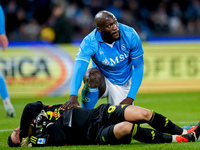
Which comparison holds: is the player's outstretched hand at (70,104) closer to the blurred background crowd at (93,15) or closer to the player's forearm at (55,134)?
the player's forearm at (55,134)

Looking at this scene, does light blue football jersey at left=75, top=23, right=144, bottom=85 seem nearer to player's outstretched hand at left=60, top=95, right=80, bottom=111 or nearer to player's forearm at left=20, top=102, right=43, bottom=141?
player's outstretched hand at left=60, top=95, right=80, bottom=111

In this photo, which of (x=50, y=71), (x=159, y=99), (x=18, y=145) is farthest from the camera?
(x=50, y=71)

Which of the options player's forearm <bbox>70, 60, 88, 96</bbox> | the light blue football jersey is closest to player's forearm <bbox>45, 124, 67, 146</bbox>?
player's forearm <bbox>70, 60, 88, 96</bbox>

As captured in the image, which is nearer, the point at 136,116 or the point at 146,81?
the point at 136,116

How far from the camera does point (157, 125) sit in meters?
5.61

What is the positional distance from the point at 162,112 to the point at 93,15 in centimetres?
841

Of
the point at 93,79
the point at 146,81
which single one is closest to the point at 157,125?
the point at 93,79

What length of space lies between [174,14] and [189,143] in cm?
1297

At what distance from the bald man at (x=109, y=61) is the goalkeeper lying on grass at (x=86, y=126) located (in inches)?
34.8

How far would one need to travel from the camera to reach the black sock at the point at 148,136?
5333 millimetres

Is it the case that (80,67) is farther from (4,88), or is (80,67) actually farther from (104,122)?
(4,88)

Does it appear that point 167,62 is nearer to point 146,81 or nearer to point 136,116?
point 146,81

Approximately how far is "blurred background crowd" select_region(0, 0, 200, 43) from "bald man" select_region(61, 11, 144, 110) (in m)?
8.64

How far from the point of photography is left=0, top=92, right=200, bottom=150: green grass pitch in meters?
5.40
